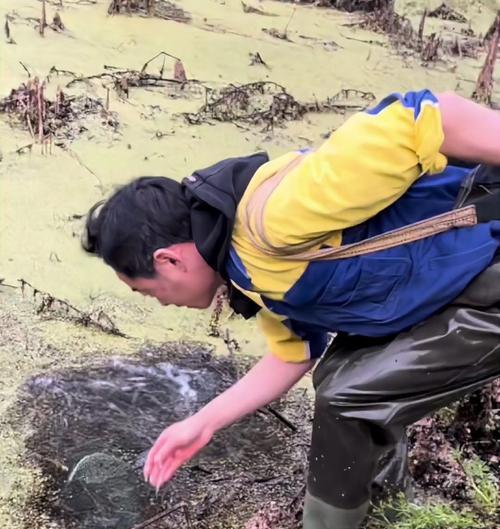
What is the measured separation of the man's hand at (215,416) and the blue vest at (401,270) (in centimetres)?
24

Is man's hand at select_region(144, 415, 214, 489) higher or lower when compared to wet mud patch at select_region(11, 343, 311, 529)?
higher

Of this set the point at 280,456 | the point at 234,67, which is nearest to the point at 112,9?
the point at 234,67

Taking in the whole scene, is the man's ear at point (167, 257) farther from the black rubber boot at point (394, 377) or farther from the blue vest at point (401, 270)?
the black rubber boot at point (394, 377)

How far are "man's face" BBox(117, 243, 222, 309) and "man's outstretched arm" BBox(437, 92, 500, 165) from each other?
0.49m

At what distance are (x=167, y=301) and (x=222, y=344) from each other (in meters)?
1.10

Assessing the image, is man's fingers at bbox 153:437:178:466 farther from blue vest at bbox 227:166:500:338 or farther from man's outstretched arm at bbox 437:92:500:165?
man's outstretched arm at bbox 437:92:500:165

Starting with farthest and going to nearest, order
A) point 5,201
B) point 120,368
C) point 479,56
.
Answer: point 479,56, point 5,201, point 120,368

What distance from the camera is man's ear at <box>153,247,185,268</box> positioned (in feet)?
5.57

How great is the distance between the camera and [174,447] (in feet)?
6.15

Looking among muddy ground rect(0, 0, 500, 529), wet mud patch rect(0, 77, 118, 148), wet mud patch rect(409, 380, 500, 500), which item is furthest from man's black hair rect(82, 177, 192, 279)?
wet mud patch rect(0, 77, 118, 148)

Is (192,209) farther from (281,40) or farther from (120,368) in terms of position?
(281,40)

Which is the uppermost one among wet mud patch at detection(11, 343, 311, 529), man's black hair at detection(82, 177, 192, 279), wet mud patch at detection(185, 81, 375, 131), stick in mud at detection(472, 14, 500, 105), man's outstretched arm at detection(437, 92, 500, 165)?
man's outstretched arm at detection(437, 92, 500, 165)

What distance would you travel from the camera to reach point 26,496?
226cm

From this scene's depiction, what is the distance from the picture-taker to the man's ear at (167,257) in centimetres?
170
